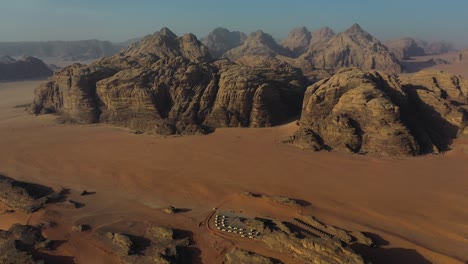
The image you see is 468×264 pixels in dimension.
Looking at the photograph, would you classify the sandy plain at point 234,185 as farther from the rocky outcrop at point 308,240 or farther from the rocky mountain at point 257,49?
the rocky mountain at point 257,49

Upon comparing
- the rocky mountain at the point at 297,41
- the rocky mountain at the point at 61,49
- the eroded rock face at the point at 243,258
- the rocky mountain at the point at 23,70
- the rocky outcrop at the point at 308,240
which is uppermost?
the rocky mountain at the point at 297,41

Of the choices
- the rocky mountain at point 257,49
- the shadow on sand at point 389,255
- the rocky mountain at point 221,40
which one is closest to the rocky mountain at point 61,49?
the rocky mountain at point 221,40

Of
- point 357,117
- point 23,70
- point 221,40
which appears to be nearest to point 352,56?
point 221,40

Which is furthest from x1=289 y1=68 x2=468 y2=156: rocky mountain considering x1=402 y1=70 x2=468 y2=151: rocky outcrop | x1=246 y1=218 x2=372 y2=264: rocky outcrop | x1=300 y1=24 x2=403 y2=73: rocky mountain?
x1=300 y1=24 x2=403 y2=73: rocky mountain

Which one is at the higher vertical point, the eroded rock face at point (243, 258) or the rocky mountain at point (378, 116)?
the rocky mountain at point (378, 116)

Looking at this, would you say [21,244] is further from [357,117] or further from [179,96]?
[357,117]

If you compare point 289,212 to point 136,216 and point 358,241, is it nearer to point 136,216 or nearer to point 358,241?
point 358,241

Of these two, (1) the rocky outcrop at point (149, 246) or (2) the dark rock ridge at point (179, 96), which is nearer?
(1) the rocky outcrop at point (149, 246)
